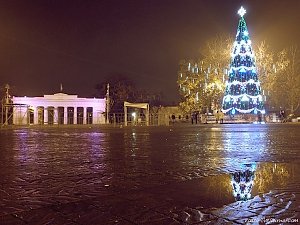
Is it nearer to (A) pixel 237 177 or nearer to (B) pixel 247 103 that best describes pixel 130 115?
(B) pixel 247 103

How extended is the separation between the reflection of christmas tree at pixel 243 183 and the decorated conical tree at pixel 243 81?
36560mm

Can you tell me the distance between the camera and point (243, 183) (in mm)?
4484

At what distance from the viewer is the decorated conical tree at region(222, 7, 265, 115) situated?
135 ft

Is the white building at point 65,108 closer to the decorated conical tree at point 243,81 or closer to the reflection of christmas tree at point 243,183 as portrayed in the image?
the decorated conical tree at point 243,81

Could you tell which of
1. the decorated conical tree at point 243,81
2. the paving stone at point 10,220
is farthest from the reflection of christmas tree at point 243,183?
the decorated conical tree at point 243,81

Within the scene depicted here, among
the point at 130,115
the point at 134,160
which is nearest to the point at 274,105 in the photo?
the point at 130,115

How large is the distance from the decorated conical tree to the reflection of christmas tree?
36.6 metres

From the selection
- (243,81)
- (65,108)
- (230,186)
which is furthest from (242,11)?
(230,186)

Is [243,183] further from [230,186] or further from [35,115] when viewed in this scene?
[35,115]

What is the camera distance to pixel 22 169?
19.5ft

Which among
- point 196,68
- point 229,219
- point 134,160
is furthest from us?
point 196,68

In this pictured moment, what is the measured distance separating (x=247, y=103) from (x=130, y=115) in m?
14.6

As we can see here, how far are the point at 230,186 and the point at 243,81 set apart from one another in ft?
126

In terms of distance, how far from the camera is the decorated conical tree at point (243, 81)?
41.1 m
